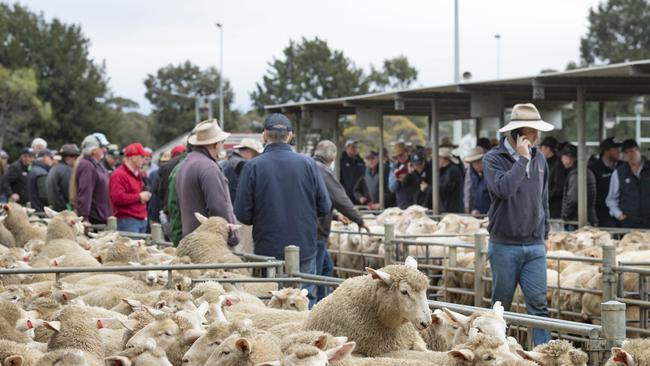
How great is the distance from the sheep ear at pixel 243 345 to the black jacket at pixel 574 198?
10.5 metres

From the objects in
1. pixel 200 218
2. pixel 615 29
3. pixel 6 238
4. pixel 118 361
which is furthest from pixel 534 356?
pixel 615 29

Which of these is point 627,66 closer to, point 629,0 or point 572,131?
point 572,131

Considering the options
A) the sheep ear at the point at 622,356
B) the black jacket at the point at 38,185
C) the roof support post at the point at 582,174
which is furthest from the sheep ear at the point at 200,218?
the black jacket at the point at 38,185

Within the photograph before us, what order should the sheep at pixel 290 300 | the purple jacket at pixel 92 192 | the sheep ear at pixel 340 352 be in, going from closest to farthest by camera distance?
the sheep ear at pixel 340 352 → the sheep at pixel 290 300 → the purple jacket at pixel 92 192

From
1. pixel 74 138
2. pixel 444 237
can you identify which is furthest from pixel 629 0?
pixel 444 237

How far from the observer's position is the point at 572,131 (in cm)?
5625

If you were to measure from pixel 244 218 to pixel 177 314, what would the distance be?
10.3ft

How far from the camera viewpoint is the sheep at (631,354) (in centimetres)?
551

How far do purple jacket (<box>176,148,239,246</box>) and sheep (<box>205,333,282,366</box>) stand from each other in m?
4.87

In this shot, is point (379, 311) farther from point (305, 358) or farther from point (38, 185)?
point (38, 185)

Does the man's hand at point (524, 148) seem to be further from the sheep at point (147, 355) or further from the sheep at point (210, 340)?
the sheep at point (147, 355)

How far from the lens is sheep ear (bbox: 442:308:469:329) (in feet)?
21.9

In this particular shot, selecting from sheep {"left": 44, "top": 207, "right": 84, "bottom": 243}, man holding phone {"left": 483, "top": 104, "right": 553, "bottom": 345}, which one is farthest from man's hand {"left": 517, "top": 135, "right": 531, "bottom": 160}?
sheep {"left": 44, "top": 207, "right": 84, "bottom": 243}

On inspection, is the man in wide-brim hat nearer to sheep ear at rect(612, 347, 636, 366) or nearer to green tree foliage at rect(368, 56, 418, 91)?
sheep ear at rect(612, 347, 636, 366)
